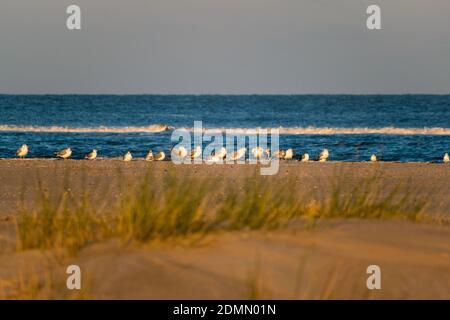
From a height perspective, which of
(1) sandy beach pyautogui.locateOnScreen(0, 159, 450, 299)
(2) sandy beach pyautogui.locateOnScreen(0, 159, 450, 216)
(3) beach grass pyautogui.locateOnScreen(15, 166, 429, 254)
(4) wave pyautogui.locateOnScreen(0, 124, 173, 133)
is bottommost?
(4) wave pyautogui.locateOnScreen(0, 124, 173, 133)

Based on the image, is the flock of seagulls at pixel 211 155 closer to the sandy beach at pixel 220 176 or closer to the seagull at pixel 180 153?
the seagull at pixel 180 153

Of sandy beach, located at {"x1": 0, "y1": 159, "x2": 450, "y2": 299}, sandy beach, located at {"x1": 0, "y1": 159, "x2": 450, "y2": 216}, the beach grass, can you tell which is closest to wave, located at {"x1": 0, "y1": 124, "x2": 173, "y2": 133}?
sandy beach, located at {"x1": 0, "y1": 159, "x2": 450, "y2": 216}

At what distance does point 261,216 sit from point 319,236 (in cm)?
67

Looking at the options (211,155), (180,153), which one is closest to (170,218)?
(211,155)

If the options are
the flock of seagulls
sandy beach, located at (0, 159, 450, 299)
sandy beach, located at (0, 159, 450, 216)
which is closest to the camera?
sandy beach, located at (0, 159, 450, 299)

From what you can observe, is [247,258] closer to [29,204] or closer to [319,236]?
[319,236]

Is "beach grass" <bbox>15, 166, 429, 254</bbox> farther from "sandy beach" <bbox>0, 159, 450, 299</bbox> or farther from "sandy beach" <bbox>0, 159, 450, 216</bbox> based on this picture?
"sandy beach" <bbox>0, 159, 450, 216</bbox>

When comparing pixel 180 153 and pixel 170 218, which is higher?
pixel 170 218

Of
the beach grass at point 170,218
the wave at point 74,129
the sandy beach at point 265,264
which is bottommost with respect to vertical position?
the wave at point 74,129

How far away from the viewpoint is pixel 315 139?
123ft

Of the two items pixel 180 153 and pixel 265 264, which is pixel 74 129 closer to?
pixel 180 153

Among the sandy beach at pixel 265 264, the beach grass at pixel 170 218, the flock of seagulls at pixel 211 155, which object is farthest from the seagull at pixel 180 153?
the sandy beach at pixel 265 264
